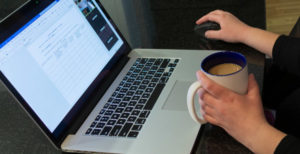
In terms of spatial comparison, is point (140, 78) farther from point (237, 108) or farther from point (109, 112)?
point (237, 108)

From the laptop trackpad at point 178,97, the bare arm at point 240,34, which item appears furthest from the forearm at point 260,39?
the laptop trackpad at point 178,97

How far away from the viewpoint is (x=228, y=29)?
1.04 meters

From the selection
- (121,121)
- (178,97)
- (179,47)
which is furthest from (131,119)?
(179,47)

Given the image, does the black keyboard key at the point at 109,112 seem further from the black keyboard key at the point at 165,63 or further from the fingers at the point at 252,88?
the fingers at the point at 252,88

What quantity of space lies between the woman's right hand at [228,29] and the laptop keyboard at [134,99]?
151 millimetres

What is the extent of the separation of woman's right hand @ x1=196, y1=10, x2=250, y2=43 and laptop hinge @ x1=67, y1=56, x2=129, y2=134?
288 mm

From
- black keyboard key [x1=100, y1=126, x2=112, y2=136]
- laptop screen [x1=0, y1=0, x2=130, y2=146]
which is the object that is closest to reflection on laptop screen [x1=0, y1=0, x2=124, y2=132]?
laptop screen [x1=0, y1=0, x2=130, y2=146]

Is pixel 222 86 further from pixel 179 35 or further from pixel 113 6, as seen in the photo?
pixel 113 6

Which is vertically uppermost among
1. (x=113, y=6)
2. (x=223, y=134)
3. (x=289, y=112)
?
(x=113, y=6)

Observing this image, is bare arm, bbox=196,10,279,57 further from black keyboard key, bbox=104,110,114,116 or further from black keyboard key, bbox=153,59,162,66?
black keyboard key, bbox=104,110,114,116

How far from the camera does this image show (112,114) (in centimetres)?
86

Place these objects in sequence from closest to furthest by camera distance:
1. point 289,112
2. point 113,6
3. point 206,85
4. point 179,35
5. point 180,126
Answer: point 206,85 < point 180,126 < point 289,112 < point 179,35 < point 113,6

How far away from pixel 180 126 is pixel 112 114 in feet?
0.61

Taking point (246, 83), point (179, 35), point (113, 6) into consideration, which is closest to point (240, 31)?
point (179, 35)
